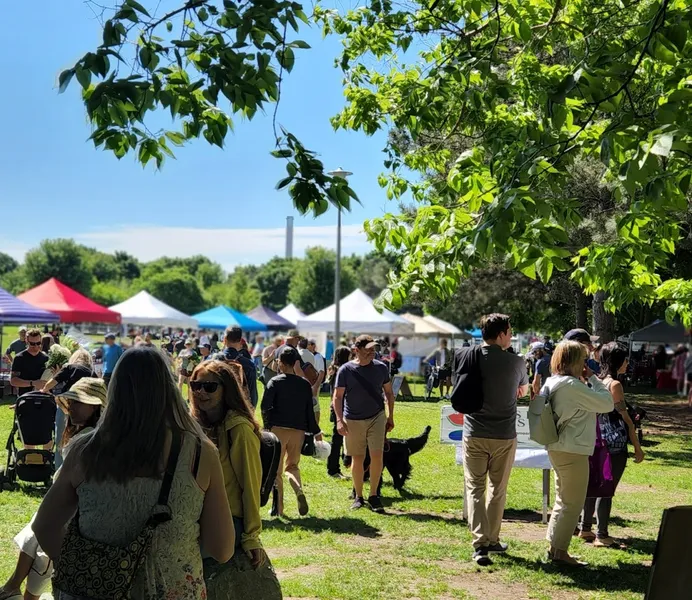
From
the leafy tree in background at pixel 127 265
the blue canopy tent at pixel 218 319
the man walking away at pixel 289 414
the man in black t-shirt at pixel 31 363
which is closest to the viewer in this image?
the man walking away at pixel 289 414

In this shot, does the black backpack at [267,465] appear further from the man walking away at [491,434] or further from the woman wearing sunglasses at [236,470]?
the man walking away at [491,434]

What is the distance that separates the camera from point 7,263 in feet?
565

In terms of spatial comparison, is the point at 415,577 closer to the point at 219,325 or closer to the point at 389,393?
the point at 389,393

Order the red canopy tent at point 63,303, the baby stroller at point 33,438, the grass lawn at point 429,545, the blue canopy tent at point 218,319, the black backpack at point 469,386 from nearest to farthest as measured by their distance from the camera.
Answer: the grass lawn at point 429,545 < the black backpack at point 469,386 < the baby stroller at point 33,438 < the red canopy tent at point 63,303 < the blue canopy tent at point 218,319

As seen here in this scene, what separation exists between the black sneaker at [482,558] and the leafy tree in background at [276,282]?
130327 mm

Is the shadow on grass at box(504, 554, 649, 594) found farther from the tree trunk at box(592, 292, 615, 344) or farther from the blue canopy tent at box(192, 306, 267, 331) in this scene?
the blue canopy tent at box(192, 306, 267, 331)

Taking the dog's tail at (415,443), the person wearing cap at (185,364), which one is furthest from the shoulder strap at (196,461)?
the person wearing cap at (185,364)

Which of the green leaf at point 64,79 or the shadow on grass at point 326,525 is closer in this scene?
the green leaf at point 64,79

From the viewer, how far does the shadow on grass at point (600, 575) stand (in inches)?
252

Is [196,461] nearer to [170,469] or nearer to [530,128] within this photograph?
[170,469]

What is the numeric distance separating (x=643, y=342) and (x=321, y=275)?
115 m

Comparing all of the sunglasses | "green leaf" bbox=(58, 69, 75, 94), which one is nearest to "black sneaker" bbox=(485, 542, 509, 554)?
the sunglasses

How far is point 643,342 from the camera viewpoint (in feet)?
4.60

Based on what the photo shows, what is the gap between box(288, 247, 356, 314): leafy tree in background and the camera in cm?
11581
